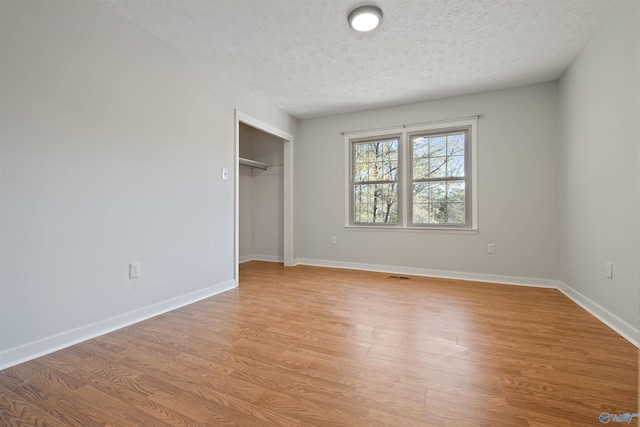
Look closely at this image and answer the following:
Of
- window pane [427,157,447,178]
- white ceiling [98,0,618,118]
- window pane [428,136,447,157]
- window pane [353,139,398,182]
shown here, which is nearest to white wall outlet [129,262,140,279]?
white ceiling [98,0,618,118]

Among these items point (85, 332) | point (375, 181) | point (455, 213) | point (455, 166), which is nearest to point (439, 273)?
point (455, 213)

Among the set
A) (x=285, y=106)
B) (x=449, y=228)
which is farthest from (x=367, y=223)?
(x=285, y=106)

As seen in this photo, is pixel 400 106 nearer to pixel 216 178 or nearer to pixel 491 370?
pixel 216 178

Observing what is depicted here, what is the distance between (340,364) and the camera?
168cm

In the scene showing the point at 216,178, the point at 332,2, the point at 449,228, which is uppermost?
the point at 332,2

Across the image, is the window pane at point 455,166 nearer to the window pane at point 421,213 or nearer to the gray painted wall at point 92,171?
the window pane at point 421,213

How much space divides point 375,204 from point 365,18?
266cm

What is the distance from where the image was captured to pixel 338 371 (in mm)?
1606

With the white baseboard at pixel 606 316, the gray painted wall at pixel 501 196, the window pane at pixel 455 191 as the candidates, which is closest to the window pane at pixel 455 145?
the gray painted wall at pixel 501 196

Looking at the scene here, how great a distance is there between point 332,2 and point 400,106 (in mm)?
2345

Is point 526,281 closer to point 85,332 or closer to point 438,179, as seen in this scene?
point 438,179

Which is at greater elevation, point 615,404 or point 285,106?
point 285,106

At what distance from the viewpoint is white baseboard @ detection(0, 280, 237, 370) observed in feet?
5.59

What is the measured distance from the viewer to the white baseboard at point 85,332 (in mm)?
1703
